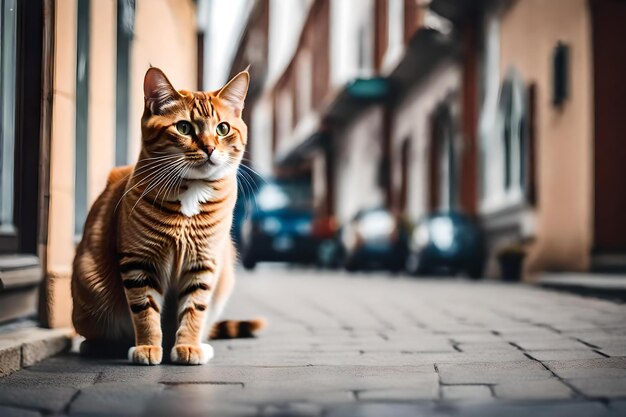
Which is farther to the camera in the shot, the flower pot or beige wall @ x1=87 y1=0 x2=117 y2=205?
the flower pot

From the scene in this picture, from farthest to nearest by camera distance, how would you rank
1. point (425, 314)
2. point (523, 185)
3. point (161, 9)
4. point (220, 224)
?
point (523, 185) < point (161, 9) < point (425, 314) < point (220, 224)

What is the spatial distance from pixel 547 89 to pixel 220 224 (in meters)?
8.04

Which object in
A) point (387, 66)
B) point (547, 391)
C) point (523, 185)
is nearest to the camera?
point (547, 391)

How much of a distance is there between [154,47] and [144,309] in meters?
3.99

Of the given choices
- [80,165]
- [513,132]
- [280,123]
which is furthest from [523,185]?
[280,123]

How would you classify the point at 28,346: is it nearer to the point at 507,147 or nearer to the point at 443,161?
the point at 507,147

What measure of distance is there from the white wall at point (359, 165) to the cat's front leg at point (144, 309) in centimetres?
1646

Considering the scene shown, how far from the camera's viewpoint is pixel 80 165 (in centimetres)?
582

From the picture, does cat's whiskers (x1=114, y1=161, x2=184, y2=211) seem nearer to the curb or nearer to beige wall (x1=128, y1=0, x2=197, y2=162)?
the curb

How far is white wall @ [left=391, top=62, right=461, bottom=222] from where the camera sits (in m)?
16.4

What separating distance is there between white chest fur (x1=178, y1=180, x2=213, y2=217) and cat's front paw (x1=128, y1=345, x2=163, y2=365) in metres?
0.58

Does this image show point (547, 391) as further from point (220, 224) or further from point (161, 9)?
point (161, 9)

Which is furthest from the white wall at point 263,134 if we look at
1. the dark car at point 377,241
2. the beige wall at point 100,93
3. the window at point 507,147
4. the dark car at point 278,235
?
the beige wall at point 100,93

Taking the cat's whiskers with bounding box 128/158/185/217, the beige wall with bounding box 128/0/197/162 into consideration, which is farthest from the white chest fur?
Answer: the beige wall with bounding box 128/0/197/162
